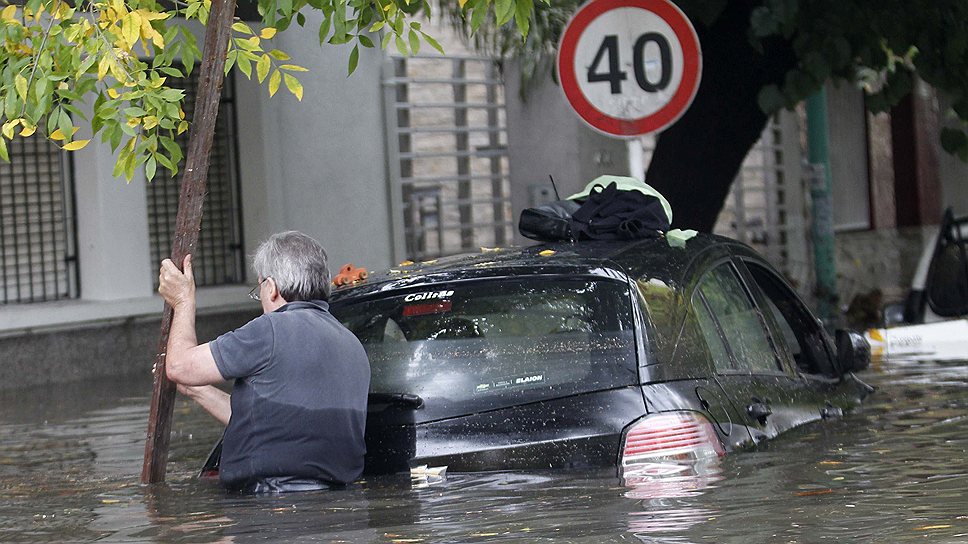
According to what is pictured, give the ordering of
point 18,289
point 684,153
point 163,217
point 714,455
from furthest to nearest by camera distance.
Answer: point 163,217
point 18,289
point 684,153
point 714,455

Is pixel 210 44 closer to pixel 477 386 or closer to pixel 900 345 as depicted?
pixel 477 386

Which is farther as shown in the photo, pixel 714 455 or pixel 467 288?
pixel 467 288

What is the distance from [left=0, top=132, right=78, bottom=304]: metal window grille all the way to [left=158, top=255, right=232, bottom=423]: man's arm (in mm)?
7958

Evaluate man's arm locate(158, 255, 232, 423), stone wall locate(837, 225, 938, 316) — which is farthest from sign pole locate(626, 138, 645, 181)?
stone wall locate(837, 225, 938, 316)

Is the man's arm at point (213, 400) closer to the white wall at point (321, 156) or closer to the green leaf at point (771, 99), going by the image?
the green leaf at point (771, 99)

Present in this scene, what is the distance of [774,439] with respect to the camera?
641cm

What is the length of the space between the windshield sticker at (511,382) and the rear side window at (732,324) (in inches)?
28.0

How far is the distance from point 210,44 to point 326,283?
3.20 ft

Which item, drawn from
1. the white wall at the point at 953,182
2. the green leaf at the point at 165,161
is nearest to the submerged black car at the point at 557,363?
the green leaf at the point at 165,161

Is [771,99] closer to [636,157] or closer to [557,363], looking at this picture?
[636,157]

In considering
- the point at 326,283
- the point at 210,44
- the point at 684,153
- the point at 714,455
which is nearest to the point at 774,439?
the point at 714,455

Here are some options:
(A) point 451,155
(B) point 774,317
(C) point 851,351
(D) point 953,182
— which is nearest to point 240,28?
(B) point 774,317

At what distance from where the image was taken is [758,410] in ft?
20.7

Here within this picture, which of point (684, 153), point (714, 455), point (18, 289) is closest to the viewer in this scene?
point (714, 455)
